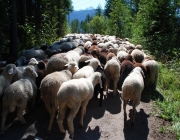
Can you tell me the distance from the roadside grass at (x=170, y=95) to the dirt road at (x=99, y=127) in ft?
0.92

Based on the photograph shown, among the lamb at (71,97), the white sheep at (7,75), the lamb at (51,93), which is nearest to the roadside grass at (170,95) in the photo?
the lamb at (71,97)

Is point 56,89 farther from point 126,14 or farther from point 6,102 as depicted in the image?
point 126,14

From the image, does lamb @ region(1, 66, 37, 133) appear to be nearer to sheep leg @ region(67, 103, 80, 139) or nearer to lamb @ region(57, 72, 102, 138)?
lamb @ region(57, 72, 102, 138)

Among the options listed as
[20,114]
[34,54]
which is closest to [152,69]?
[20,114]

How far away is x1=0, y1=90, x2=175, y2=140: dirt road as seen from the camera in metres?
5.04

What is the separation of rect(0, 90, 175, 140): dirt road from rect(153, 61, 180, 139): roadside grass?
0.28 metres

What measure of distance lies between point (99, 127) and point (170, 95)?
4003mm

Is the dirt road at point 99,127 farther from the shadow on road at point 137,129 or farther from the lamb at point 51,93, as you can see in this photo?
the lamb at point 51,93

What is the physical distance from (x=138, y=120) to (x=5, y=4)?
9.83 m

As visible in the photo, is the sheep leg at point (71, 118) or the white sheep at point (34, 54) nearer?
the sheep leg at point (71, 118)

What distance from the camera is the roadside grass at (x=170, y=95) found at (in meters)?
6.24

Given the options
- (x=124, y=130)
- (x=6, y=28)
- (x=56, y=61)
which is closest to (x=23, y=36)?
(x=6, y=28)

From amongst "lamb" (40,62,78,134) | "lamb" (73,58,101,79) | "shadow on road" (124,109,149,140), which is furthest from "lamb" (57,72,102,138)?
"shadow on road" (124,109,149,140)

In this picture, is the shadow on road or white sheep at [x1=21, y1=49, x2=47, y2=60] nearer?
the shadow on road
